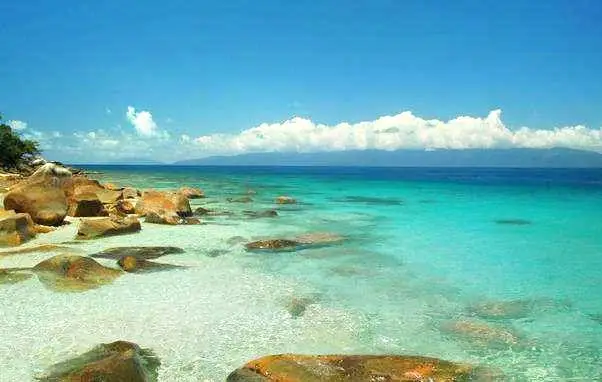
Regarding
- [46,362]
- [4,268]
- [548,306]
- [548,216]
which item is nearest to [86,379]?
[46,362]

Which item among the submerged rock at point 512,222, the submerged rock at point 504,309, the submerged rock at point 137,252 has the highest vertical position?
the submerged rock at point 137,252

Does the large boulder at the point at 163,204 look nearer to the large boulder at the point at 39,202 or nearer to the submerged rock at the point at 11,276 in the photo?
the large boulder at the point at 39,202

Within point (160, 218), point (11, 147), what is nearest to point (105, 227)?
point (160, 218)

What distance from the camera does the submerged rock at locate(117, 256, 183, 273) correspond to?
13902 mm

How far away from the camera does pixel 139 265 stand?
14109 mm

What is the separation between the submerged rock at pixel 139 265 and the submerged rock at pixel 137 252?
42.7 inches

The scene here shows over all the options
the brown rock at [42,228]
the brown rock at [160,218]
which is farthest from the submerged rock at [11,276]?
the brown rock at [160,218]

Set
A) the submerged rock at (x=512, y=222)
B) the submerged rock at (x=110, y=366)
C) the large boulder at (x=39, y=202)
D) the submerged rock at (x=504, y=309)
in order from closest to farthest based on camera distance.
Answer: the submerged rock at (x=110, y=366) < the submerged rock at (x=504, y=309) < the large boulder at (x=39, y=202) < the submerged rock at (x=512, y=222)

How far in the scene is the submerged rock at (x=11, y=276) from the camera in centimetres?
1240

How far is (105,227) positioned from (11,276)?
6854 mm

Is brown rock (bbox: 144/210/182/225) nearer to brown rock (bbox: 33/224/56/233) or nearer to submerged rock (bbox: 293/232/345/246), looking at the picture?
brown rock (bbox: 33/224/56/233)

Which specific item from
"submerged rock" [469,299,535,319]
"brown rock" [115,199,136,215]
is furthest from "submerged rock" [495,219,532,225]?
"brown rock" [115,199,136,215]

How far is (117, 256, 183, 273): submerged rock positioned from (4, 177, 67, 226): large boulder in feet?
26.6

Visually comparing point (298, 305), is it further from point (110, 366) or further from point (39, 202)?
point (39, 202)
